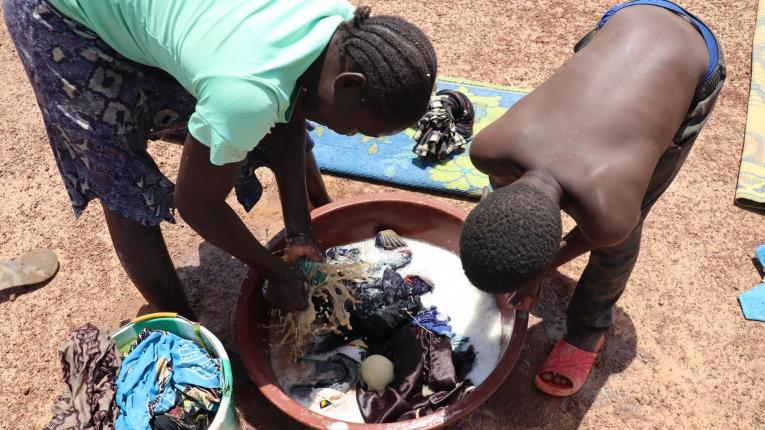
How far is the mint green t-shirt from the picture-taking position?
1600mm

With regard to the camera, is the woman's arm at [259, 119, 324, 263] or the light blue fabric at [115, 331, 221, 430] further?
the woman's arm at [259, 119, 324, 263]

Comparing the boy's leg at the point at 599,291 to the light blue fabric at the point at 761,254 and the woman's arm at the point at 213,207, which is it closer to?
the light blue fabric at the point at 761,254

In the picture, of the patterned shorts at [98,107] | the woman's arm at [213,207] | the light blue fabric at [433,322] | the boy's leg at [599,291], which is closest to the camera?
the woman's arm at [213,207]

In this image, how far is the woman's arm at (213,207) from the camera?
1.78 meters

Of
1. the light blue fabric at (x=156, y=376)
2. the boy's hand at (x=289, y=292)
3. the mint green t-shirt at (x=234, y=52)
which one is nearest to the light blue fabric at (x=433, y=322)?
the boy's hand at (x=289, y=292)

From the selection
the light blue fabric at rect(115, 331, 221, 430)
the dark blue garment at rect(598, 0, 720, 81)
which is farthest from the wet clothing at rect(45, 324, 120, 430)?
the dark blue garment at rect(598, 0, 720, 81)

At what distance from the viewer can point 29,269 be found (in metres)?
3.11

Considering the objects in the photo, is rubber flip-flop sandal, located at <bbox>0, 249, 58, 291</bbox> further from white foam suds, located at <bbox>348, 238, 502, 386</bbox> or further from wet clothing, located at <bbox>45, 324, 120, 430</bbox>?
white foam suds, located at <bbox>348, 238, 502, 386</bbox>

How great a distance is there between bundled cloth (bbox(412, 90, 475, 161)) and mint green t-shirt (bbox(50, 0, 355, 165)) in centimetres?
167

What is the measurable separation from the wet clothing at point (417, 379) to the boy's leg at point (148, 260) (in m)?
0.82

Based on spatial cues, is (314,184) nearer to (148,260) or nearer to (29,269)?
(148,260)

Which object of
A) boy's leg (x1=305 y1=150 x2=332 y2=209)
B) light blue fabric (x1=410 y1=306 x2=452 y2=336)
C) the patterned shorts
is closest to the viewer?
the patterned shorts

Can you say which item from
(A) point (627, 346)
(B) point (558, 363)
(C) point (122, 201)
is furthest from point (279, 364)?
(A) point (627, 346)

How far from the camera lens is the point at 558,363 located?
2.59 metres
